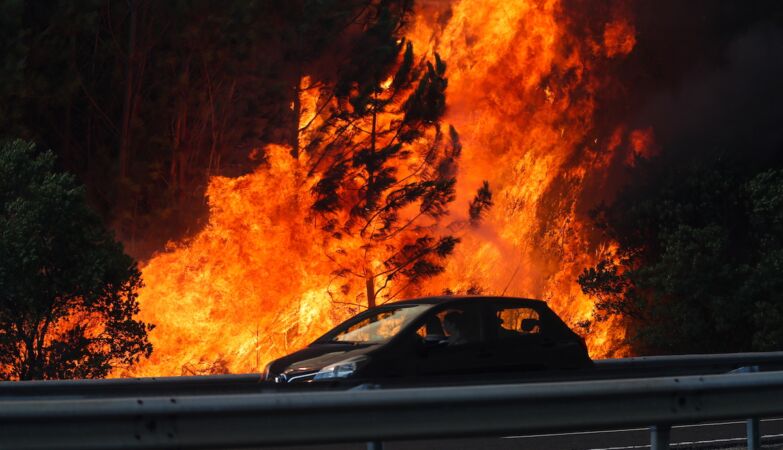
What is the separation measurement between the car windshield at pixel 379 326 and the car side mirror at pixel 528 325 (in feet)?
3.54

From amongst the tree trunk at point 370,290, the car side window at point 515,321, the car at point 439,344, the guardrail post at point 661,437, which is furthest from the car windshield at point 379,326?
the tree trunk at point 370,290

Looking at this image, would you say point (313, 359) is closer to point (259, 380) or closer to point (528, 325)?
point (259, 380)

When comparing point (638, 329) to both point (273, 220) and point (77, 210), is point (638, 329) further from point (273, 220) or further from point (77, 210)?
point (77, 210)

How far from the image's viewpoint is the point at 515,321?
11.7m

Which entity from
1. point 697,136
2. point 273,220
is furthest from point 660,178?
point 273,220

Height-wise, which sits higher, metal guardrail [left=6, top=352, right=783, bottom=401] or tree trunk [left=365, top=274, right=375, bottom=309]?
tree trunk [left=365, top=274, right=375, bottom=309]

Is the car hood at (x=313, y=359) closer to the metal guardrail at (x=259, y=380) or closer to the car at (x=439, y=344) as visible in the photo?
the car at (x=439, y=344)

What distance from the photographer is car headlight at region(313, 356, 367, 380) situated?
1031 centimetres

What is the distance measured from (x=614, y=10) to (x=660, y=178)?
5.22 metres

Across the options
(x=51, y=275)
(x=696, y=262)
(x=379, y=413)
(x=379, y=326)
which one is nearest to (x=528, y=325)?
(x=379, y=326)

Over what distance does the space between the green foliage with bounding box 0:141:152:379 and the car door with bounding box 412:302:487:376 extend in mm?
9772

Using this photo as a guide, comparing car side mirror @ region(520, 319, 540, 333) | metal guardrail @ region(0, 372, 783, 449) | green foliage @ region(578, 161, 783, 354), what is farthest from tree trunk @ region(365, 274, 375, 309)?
metal guardrail @ region(0, 372, 783, 449)

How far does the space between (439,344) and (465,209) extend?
2075 cm

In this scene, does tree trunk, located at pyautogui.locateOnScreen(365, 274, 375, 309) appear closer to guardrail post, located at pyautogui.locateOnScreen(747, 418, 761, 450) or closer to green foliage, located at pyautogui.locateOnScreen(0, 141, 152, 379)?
green foliage, located at pyautogui.locateOnScreen(0, 141, 152, 379)
